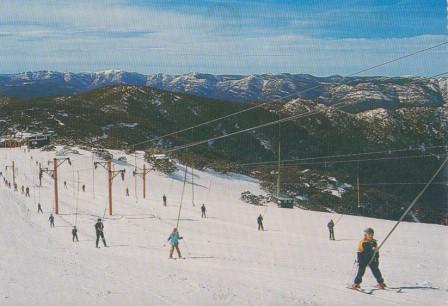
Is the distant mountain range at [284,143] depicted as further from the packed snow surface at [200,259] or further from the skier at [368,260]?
the skier at [368,260]

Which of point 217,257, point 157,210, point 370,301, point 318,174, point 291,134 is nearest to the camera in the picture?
point 370,301

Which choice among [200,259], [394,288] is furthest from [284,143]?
[394,288]

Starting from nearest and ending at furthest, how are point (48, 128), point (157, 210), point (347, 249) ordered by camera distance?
point (347, 249) < point (157, 210) < point (48, 128)

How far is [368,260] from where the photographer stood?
14383mm

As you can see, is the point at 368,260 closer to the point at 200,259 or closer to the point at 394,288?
the point at 394,288

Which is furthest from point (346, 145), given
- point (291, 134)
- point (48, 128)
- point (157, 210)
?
point (157, 210)

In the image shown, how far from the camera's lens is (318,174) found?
351ft

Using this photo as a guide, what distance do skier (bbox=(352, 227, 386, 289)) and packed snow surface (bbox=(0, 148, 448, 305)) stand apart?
0.48 metres

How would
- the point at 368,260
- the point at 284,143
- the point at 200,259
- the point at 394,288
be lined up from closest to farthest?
the point at 368,260 → the point at 394,288 → the point at 200,259 → the point at 284,143

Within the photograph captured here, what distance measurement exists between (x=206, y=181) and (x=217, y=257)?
61.6 m

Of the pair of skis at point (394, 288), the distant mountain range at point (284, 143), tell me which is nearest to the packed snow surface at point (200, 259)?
the pair of skis at point (394, 288)

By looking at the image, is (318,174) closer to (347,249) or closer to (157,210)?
(157,210)

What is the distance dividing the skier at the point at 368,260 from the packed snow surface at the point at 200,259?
481 millimetres

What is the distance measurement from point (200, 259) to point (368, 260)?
26.9ft
